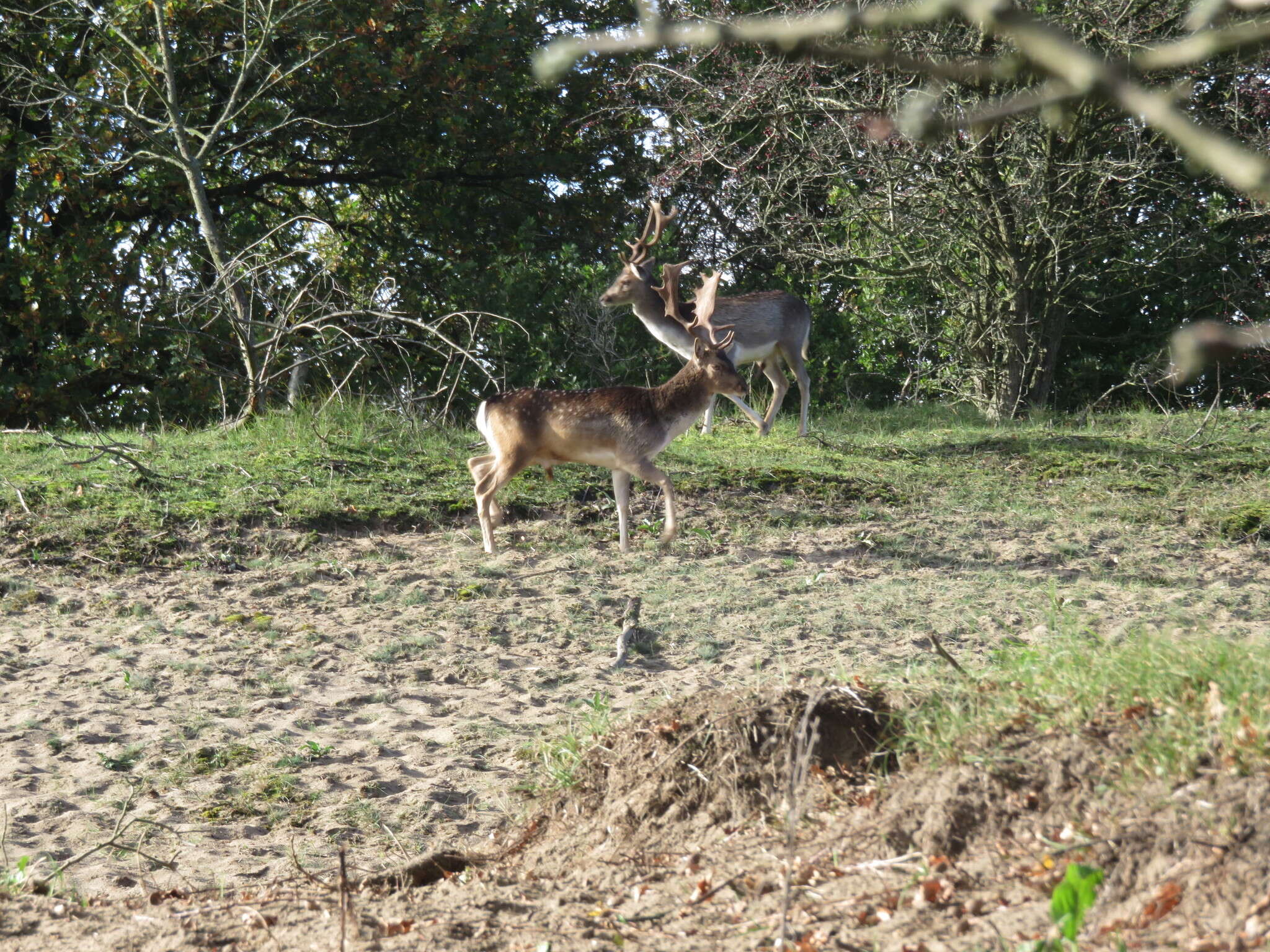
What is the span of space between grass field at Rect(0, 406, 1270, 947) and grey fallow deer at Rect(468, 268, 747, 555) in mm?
420

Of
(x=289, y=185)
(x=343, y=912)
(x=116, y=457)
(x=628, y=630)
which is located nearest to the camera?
(x=343, y=912)

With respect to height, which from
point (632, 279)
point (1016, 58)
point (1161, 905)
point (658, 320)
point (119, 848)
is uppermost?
point (632, 279)

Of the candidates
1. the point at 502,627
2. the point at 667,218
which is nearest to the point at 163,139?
the point at 667,218

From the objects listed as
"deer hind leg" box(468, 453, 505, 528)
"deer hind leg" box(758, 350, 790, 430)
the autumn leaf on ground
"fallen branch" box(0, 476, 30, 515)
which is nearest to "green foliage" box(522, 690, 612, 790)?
the autumn leaf on ground

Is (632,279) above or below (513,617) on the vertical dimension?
above

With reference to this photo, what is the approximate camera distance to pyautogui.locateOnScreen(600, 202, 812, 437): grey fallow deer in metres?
12.8

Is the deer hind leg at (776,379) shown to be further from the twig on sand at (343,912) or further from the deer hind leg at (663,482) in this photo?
the twig on sand at (343,912)

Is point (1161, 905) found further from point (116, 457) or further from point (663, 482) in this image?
point (116, 457)

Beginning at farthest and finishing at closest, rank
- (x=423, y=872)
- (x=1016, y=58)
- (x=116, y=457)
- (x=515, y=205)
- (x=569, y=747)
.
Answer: (x=515, y=205)
(x=116, y=457)
(x=569, y=747)
(x=423, y=872)
(x=1016, y=58)

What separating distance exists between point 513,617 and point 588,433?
67.2 inches

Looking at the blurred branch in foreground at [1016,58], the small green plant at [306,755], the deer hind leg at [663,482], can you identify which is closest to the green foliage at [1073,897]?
the blurred branch in foreground at [1016,58]

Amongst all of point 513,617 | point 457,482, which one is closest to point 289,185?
point 457,482

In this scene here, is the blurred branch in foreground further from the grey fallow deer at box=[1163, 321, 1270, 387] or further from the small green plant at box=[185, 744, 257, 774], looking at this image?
the small green plant at box=[185, 744, 257, 774]

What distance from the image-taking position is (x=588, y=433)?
8.49 m
